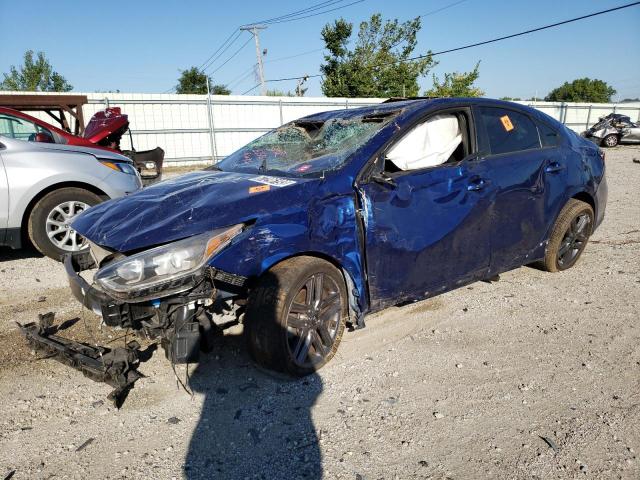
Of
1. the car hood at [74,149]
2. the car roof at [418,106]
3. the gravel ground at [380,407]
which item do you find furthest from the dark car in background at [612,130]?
the car hood at [74,149]

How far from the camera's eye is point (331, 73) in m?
35.1

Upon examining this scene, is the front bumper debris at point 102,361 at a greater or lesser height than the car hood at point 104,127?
lesser

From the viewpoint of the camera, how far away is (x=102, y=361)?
2551mm

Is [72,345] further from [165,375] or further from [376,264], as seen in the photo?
[376,264]

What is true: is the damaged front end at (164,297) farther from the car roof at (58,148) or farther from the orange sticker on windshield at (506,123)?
the car roof at (58,148)

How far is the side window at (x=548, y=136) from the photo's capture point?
13.5 ft

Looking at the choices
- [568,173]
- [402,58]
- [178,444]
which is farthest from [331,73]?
[178,444]

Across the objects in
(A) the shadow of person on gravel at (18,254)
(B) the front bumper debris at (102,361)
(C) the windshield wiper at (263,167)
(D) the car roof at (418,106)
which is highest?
(D) the car roof at (418,106)

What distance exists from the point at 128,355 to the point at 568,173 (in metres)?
3.86

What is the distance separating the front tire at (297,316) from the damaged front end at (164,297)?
182 mm

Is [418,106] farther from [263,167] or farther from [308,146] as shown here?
[263,167]

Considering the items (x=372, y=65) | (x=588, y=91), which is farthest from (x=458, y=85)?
(x=588, y=91)

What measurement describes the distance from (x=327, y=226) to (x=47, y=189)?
3.90m

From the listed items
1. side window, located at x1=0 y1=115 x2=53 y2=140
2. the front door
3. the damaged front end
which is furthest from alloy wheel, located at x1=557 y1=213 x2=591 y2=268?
side window, located at x1=0 y1=115 x2=53 y2=140
